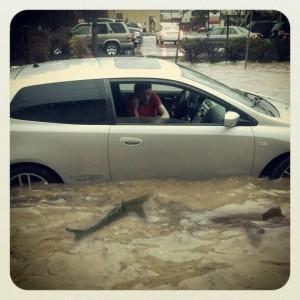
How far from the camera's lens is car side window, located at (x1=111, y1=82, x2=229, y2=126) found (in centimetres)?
286

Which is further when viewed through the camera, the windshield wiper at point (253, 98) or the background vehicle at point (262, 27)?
the windshield wiper at point (253, 98)

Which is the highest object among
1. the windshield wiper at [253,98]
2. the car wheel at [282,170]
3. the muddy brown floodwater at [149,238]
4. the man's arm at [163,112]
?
the windshield wiper at [253,98]

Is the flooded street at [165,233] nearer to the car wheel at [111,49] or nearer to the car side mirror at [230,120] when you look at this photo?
the car side mirror at [230,120]

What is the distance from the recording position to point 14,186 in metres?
2.85

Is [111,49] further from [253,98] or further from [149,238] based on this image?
[149,238]

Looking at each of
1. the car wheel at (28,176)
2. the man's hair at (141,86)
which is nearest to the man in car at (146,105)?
the man's hair at (141,86)

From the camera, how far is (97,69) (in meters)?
2.88

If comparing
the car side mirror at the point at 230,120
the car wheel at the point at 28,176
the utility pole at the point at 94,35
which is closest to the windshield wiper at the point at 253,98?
the car side mirror at the point at 230,120

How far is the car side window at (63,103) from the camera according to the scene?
284cm

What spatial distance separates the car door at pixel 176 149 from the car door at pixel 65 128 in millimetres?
93

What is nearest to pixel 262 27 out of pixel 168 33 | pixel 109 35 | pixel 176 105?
pixel 168 33

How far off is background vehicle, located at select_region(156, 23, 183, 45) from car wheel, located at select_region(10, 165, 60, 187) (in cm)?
94

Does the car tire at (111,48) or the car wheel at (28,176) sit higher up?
the car tire at (111,48)

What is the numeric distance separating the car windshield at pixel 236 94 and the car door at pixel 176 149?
99mm
